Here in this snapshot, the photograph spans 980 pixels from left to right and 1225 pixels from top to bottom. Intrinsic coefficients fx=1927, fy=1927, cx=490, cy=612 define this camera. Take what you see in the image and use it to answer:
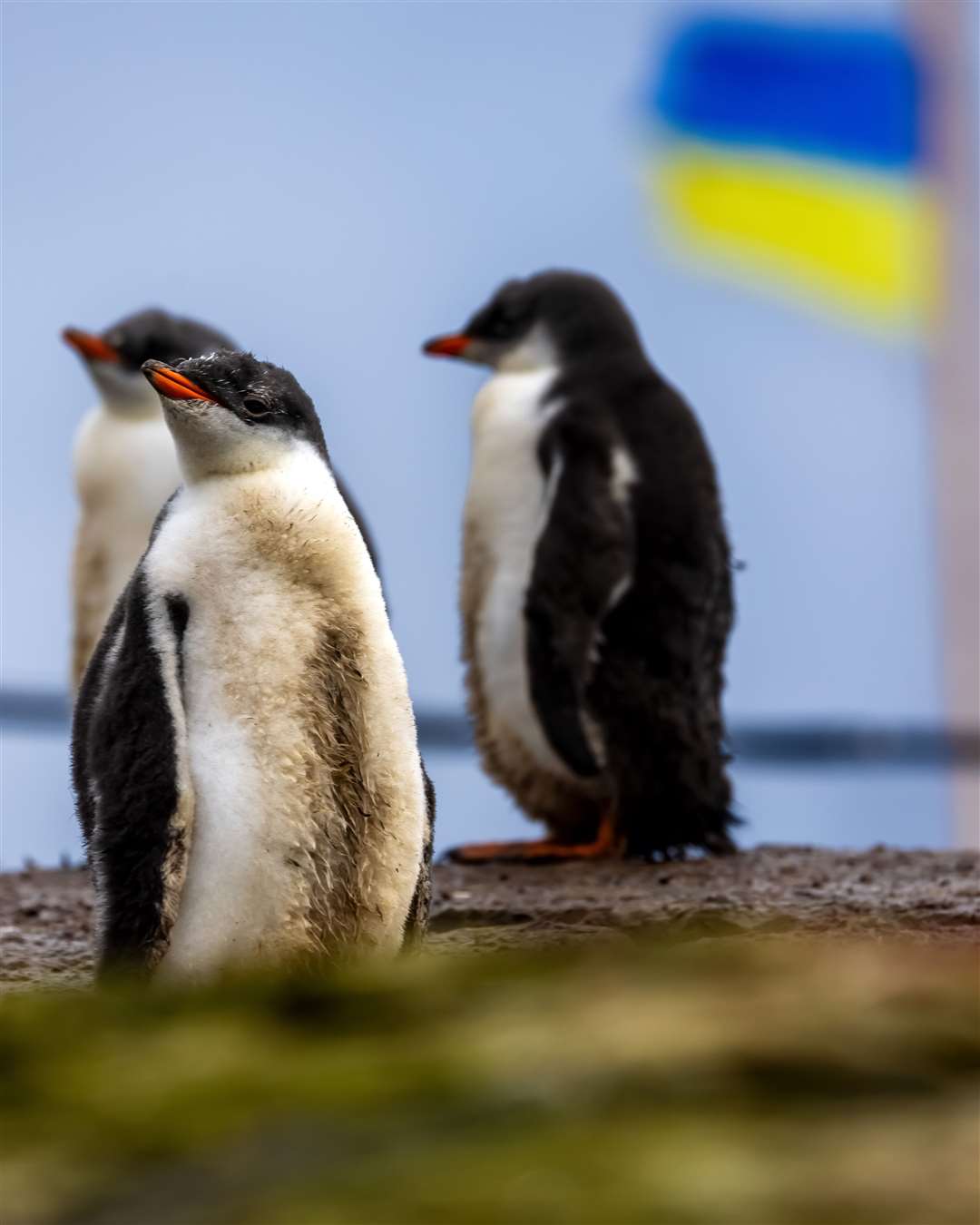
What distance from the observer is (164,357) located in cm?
484

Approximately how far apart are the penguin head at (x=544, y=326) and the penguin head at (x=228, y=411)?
2.60 m

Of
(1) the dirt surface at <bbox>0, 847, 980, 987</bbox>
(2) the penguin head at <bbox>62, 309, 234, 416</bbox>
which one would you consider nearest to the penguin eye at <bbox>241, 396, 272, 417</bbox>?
(1) the dirt surface at <bbox>0, 847, 980, 987</bbox>

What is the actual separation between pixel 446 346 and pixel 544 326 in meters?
0.32

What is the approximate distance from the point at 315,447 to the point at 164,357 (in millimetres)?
2610

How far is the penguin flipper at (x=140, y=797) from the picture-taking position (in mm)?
2137

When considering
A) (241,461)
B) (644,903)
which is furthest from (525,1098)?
(644,903)

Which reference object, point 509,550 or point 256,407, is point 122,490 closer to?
point 509,550

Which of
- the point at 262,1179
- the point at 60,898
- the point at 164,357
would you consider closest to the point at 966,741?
the point at 164,357

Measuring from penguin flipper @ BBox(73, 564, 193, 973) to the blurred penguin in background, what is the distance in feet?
7.10

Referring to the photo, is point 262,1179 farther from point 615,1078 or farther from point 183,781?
point 183,781

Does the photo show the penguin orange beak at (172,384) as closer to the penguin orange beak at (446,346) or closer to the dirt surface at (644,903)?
the dirt surface at (644,903)

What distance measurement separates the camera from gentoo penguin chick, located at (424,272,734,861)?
174 inches

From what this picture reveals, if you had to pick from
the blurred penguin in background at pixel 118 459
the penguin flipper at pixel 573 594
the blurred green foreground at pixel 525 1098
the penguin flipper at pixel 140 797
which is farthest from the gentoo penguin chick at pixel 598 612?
the blurred green foreground at pixel 525 1098

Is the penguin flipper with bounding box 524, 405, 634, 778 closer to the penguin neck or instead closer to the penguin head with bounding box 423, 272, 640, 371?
the penguin head with bounding box 423, 272, 640, 371
